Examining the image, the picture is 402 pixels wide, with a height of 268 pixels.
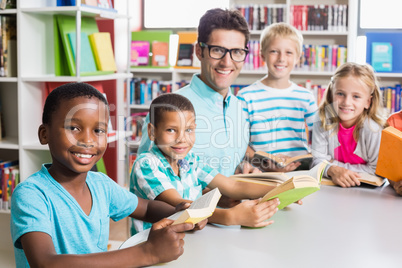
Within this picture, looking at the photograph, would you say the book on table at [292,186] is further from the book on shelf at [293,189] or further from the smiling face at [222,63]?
the smiling face at [222,63]

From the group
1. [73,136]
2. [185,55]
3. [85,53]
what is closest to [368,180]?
[73,136]

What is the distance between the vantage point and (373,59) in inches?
169

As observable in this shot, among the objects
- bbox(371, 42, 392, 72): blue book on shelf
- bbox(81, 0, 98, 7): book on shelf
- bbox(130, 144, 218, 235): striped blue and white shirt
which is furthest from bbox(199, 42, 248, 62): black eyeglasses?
bbox(371, 42, 392, 72): blue book on shelf

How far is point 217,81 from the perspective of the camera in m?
1.89

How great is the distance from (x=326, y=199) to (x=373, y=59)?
311 cm

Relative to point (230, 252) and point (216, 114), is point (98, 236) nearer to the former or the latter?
point (230, 252)

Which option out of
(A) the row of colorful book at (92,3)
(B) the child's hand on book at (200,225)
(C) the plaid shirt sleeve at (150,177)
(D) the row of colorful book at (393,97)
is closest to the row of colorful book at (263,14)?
(D) the row of colorful book at (393,97)

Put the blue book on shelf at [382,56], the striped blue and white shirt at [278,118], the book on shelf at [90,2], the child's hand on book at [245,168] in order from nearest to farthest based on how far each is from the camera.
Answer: the child's hand on book at [245,168], the striped blue and white shirt at [278,118], the book on shelf at [90,2], the blue book on shelf at [382,56]

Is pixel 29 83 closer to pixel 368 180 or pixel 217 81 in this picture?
pixel 217 81

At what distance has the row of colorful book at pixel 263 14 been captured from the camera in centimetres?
448

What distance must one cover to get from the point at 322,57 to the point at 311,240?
3570 millimetres

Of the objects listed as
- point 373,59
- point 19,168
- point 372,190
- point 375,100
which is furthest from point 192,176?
point 373,59

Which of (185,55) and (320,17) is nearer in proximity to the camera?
(320,17)

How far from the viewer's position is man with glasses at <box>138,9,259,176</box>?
73.5 inches
